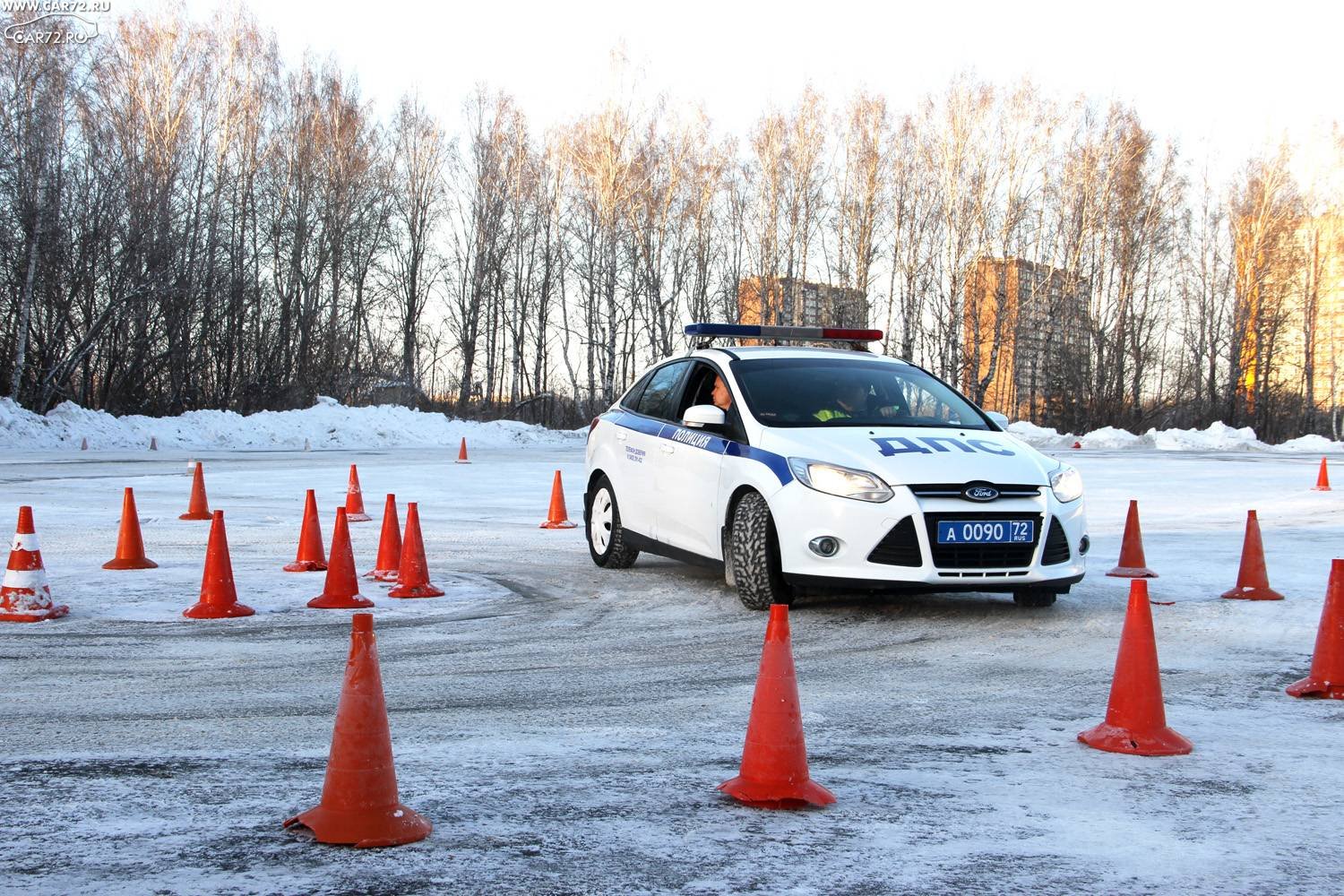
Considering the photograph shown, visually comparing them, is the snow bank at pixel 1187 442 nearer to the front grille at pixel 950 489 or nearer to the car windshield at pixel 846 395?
the car windshield at pixel 846 395

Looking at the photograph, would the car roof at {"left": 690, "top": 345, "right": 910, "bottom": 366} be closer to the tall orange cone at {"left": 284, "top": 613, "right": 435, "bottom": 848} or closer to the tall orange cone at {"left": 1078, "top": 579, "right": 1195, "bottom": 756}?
the tall orange cone at {"left": 1078, "top": 579, "right": 1195, "bottom": 756}

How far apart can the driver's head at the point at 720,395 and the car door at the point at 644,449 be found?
19.7 inches

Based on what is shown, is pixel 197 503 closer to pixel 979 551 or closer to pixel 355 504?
pixel 355 504

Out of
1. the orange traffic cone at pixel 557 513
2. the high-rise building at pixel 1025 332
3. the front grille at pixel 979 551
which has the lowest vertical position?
the orange traffic cone at pixel 557 513

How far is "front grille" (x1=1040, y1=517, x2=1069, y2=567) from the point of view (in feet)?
25.6

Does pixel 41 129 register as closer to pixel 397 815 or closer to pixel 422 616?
pixel 422 616

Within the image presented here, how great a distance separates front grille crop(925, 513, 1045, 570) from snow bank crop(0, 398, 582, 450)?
27543mm

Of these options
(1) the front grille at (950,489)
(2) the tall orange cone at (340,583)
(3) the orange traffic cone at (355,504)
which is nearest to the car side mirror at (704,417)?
(1) the front grille at (950,489)

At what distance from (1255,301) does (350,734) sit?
58873 millimetres

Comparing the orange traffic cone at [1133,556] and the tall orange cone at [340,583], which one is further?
the orange traffic cone at [1133,556]

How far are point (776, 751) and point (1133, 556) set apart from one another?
6.77 m

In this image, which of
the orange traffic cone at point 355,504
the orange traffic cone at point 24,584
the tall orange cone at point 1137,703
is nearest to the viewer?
the tall orange cone at point 1137,703

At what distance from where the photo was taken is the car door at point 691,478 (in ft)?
28.5

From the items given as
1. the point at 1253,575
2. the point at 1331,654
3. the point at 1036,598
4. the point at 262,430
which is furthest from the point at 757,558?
the point at 262,430
